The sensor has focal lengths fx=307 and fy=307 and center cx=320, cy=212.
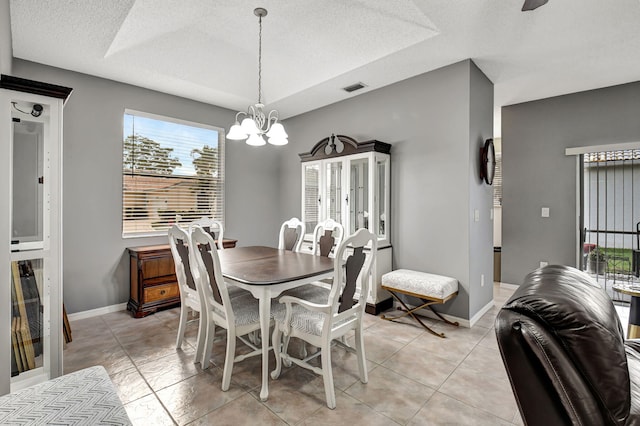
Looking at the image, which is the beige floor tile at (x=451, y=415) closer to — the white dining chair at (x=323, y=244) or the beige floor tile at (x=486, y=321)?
the white dining chair at (x=323, y=244)

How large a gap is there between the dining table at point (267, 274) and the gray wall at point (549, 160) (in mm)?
3396

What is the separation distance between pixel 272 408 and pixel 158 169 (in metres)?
3.24

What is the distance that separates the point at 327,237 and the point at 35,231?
221 cm

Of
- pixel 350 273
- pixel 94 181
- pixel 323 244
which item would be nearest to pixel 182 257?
pixel 323 244

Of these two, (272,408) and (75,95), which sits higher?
(75,95)

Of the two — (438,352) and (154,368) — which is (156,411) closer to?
(154,368)

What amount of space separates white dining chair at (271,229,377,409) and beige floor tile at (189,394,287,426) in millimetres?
309

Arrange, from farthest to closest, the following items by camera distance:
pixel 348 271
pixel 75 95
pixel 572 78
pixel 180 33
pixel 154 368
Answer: pixel 572 78
pixel 75 95
pixel 180 33
pixel 154 368
pixel 348 271

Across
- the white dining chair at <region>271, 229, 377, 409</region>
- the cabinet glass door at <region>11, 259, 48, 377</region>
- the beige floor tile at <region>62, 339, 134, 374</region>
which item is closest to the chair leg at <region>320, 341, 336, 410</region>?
the white dining chair at <region>271, 229, 377, 409</region>

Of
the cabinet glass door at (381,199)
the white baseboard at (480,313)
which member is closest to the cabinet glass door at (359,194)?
the cabinet glass door at (381,199)

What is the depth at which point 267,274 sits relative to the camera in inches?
84.5

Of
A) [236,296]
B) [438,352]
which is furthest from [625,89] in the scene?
[236,296]

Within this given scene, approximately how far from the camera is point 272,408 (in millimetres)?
1860

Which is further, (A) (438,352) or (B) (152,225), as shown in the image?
(B) (152,225)
